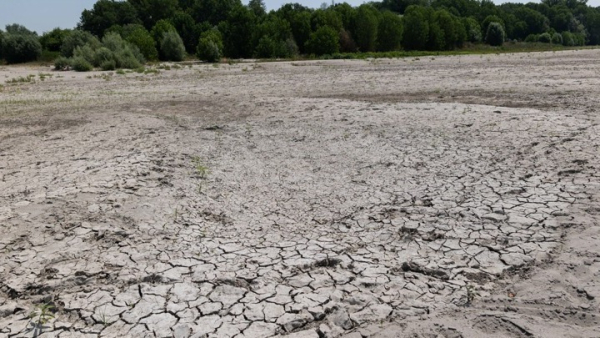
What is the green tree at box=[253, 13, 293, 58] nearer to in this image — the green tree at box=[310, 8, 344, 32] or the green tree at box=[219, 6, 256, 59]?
the green tree at box=[219, 6, 256, 59]

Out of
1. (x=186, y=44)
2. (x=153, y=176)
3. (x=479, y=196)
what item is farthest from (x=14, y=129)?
(x=186, y=44)

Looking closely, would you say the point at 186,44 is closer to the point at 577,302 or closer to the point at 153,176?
the point at 153,176

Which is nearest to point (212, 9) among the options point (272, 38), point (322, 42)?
point (272, 38)

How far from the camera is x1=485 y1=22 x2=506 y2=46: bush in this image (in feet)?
233

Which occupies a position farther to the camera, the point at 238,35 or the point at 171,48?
the point at 238,35

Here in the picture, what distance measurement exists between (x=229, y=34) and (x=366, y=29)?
53.6 ft

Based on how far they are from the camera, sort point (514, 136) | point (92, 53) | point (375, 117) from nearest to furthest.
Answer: point (514, 136) → point (375, 117) → point (92, 53)

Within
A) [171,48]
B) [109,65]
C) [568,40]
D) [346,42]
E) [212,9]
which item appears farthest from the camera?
[568,40]

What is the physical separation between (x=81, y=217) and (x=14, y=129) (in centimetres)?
669

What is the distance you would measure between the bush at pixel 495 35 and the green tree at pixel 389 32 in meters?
23.0

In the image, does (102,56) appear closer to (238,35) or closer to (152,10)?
(238,35)

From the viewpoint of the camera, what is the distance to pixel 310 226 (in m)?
5.13

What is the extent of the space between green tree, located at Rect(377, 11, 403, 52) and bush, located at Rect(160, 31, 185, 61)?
82.8ft

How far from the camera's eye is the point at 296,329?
3.40 m
